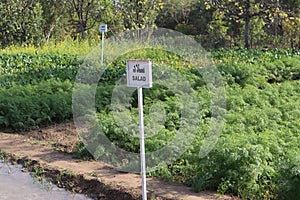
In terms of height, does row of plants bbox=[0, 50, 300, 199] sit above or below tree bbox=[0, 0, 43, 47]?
below

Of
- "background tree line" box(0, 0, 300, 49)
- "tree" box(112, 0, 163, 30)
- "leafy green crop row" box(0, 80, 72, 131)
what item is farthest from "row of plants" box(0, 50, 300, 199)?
"background tree line" box(0, 0, 300, 49)

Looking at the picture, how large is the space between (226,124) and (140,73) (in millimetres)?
2952

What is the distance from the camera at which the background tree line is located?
20.1 metres

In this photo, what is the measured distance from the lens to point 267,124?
770cm

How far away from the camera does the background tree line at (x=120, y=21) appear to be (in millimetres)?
20094

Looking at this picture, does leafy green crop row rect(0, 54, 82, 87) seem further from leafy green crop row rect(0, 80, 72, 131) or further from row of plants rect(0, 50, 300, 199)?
leafy green crop row rect(0, 80, 72, 131)

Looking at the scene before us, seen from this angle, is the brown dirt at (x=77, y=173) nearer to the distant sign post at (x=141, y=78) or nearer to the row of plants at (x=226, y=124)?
the row of plants at (x=226, y=124)

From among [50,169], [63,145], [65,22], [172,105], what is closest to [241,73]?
[172,105]

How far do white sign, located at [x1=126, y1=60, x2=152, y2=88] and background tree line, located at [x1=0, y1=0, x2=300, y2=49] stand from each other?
13.9 meters

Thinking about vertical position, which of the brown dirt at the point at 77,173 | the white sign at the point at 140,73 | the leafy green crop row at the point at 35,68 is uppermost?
the leafy green crop row at the point at 35,68

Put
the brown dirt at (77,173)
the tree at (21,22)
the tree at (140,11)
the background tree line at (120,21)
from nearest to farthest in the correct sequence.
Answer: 1. the brown dirt at (77,173)
2. the tree at (140,11)
3. the background tree line at (120,21)
4. the tree at (21,22)

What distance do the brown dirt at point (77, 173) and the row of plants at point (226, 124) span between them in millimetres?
219

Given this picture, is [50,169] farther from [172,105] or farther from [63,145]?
[172,105]

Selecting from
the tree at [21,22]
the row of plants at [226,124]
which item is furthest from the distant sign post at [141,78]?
the tree at [21,22]
